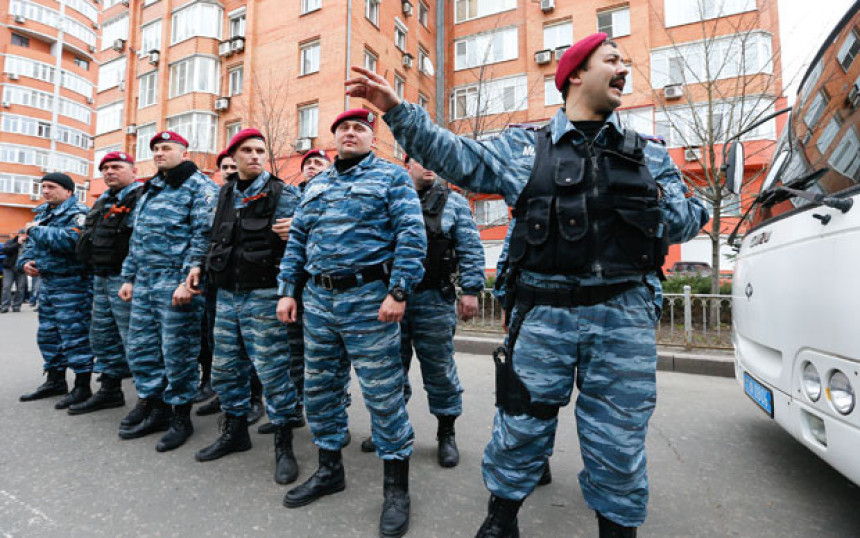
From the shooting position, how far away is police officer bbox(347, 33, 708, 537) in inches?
60.2

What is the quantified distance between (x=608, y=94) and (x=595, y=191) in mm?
430

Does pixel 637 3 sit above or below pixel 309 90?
above

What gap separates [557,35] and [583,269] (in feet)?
62.7

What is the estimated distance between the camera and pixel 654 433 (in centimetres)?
320

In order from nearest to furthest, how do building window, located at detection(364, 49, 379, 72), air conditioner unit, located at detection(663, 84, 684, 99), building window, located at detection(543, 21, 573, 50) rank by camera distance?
air conditioner unit, located at detection(663, 84, 684, 99), building window, located at detection(364, 49, 379, 72), building window, located at detection(543, 21, 573, 50)

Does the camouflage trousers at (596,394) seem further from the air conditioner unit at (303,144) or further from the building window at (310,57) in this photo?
the building window at (310,57)

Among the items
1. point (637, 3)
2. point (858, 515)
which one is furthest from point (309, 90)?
point (858, 515)

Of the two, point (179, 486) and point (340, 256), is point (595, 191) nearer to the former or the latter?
point (340, 256)

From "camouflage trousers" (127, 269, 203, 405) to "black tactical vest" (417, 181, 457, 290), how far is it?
179 centimetres

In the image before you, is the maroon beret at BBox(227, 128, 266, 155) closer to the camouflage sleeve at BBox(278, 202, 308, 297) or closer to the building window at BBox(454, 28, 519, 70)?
the camouflage sleeve at BBox(278, 202, 308, 297)

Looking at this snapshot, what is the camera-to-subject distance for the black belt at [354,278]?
2170 mm

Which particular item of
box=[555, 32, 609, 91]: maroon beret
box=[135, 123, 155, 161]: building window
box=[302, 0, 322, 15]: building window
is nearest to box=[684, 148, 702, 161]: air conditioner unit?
box=[555, 32, 609, 91]: maroon beret

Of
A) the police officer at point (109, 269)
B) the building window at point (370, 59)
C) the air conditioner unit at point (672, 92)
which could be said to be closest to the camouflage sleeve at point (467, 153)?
the police officer at point (109, 269)

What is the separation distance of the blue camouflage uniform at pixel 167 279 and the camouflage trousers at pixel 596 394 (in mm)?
2501
